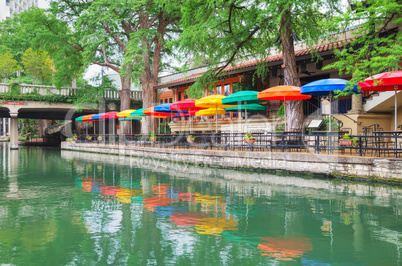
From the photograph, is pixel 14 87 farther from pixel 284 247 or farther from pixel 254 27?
pixel 284 247

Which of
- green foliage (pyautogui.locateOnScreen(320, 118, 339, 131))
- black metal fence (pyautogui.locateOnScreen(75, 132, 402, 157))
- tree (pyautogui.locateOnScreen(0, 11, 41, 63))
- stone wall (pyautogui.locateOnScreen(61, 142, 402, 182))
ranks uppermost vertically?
tree (pyautogui.locateOnScreen(0, 11, 41, 63))

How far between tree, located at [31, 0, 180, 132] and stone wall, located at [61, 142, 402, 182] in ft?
33.4

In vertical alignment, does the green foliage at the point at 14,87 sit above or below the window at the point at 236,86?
above

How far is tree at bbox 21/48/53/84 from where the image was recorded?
44.2 metres

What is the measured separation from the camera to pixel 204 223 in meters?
7.17

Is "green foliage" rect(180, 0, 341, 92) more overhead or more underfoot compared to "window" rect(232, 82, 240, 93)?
more overhead

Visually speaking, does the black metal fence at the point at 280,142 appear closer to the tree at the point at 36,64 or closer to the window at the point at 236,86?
the window at the point at 236,86

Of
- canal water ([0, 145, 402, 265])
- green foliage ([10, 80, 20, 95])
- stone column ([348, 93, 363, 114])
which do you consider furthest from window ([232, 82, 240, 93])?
green foliage ([10, 80, 20, 95])

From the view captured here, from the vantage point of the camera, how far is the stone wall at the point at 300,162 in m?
10.6

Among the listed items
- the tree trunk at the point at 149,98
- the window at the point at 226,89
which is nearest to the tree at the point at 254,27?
the window at the point at 226,89

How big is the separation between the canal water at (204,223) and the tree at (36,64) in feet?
119

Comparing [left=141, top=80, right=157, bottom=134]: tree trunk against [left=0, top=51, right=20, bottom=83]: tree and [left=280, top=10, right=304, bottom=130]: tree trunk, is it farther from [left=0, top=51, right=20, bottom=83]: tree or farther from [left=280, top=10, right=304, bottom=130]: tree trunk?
[left=0, top=51, right=20, bottom=83]: tree

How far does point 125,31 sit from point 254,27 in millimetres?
15394

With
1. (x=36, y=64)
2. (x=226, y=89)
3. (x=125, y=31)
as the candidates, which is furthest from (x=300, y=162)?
(x=36, y=64)
